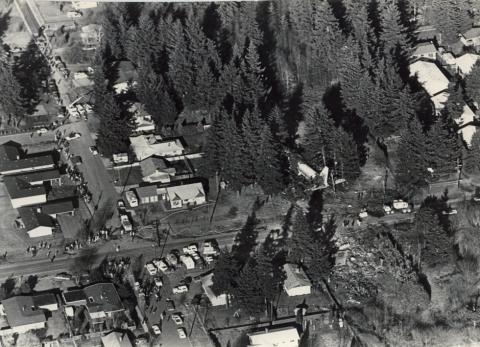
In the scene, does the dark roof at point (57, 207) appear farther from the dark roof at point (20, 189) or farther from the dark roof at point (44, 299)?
the dark roof at point (44, 299)

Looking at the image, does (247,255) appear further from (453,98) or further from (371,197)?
(453,98)

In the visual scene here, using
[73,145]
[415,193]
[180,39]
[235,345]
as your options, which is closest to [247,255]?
[235,345]

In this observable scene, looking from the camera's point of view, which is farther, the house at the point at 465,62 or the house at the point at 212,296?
the house at the point at 465,62

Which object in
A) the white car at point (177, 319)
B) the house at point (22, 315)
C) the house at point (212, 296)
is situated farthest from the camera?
the house at point (212, 296)

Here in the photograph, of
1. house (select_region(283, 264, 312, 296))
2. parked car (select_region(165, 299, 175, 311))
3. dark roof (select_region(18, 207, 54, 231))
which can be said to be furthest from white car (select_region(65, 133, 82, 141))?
house (select_region(283, 264, 312, 296))

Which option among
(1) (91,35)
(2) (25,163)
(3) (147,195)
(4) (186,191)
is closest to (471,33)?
(4) (186,191)

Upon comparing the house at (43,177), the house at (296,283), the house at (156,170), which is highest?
the house at (43,177)

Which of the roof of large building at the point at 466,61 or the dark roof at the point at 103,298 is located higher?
the roof of large building at the point at 466,61

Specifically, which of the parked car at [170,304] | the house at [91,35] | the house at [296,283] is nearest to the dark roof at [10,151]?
the house at [91,35]
